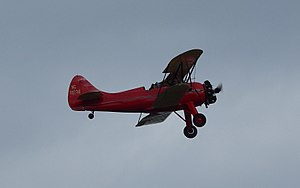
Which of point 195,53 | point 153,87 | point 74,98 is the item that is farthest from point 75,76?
point 195,53

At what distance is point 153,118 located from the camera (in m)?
36.4

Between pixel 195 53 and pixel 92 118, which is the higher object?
pixel 195 53

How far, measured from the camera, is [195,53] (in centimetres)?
3212

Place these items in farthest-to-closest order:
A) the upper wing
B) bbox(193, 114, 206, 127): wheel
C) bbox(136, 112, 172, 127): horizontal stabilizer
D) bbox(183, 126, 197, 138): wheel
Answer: bbox(136, 112, 172, 127): horizontal stabilizer → bbox(183, 126, 197, 138): wheel → bbox(193, 114, 206, 127): wheel → the upper wing

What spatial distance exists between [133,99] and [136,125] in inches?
116

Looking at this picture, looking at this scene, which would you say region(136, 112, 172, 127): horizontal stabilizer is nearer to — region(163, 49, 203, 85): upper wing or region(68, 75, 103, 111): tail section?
region(163, 49, 203, 85): upper wing

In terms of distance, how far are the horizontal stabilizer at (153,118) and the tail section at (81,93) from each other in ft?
9.85

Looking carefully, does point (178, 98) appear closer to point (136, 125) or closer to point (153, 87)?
point (153, 87)

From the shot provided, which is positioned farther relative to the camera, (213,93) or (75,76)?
(75,76)

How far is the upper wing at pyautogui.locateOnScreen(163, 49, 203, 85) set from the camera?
1266 inches

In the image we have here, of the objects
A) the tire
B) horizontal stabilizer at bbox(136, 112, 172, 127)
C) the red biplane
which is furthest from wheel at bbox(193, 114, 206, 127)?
the tire

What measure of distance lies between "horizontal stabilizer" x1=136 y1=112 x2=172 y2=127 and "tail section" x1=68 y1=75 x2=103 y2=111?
3.00 meters

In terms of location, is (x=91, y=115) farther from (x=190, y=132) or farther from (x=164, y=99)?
(x=190, y=132)

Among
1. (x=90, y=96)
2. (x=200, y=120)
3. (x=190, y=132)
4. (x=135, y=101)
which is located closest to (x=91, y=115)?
(x=90, y=96)
